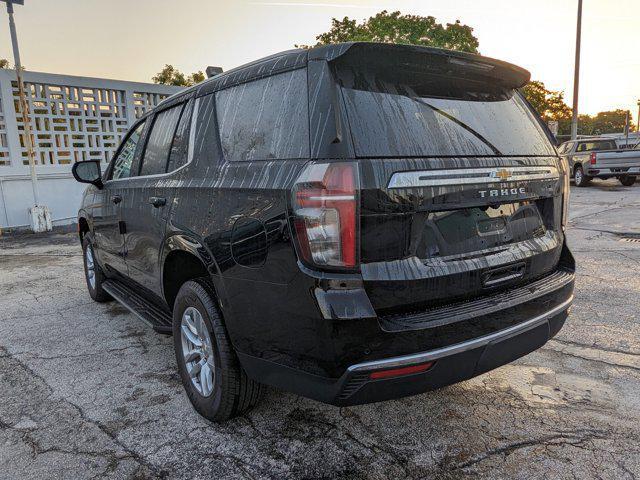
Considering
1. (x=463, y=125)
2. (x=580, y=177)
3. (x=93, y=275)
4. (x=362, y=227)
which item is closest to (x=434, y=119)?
(x=463, y=125)

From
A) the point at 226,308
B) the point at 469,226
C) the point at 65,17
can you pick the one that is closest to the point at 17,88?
the point at 65,17

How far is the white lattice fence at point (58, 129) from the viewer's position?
34.4ft

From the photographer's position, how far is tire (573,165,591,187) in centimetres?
1764

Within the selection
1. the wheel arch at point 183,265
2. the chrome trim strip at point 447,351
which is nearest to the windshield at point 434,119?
the chrome trim strip at point 447,351

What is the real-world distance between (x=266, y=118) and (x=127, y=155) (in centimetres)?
214

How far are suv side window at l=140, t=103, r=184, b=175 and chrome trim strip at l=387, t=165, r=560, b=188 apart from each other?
1.76 m

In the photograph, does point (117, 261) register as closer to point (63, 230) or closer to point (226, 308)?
point (226, 308)

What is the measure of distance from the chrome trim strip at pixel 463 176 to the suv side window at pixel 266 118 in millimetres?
406

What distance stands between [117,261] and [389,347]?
293cm

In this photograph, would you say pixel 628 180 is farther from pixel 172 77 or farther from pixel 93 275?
pixel 172 77

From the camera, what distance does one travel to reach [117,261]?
3.99 m

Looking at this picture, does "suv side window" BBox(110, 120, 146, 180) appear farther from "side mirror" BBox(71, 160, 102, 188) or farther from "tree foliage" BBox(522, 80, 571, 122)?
"tree foliage" BBox(522, 80, 571, 122)

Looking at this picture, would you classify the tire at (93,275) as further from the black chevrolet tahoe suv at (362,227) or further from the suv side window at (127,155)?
the black chevrolet tahoe suv at (362,227)

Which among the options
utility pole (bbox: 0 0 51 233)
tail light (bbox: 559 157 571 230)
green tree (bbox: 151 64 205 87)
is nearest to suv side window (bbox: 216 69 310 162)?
tail light (bbox: 559 157 571 230)
